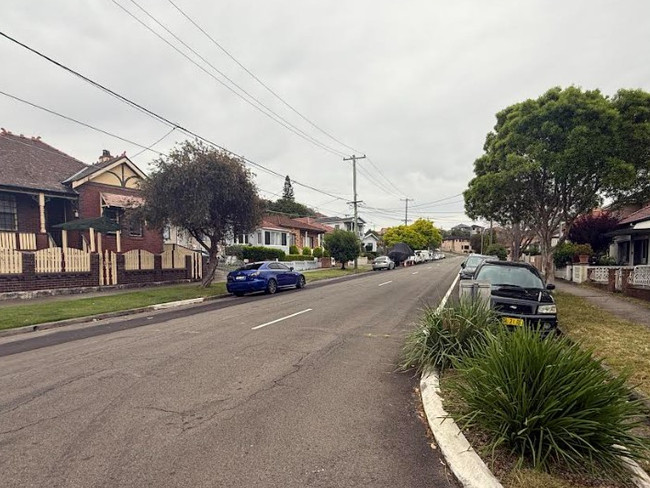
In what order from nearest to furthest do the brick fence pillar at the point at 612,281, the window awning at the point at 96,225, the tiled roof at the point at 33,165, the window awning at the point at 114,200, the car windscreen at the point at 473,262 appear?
1. the brick fence pillar at the point at 612,281
2. the window awning at the point at 96,225
3. the car windscreen at the point at 473,262
4. the tiled roof at the point at 33,165
5. the window awning at the point at 114,200

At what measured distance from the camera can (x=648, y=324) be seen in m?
9.38

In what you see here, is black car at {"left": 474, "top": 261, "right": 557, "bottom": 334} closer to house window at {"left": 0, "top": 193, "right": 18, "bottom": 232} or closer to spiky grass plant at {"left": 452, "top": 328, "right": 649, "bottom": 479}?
spiky grass plant at {"left": 452, "top": 328, "right": 649, "bottom": 479}

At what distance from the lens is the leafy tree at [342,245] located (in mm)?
35562

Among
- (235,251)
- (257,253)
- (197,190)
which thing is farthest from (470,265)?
(235,251)

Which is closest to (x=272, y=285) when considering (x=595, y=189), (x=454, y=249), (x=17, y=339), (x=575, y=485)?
(x=17, y=339)

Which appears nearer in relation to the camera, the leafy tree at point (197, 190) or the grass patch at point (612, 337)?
the grass patch at point (612, 337)

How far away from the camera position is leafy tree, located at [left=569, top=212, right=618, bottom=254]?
23312 millimetres

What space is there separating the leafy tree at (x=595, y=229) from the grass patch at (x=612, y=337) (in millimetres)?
13761

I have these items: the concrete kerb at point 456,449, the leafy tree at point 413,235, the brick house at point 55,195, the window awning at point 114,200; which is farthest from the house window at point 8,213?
the leafy tree at point 413,235

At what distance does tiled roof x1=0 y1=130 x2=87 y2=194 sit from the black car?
2115 cm

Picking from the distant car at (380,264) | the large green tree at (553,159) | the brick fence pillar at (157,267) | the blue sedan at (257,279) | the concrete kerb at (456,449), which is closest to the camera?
the concrete kerb at (456,449)

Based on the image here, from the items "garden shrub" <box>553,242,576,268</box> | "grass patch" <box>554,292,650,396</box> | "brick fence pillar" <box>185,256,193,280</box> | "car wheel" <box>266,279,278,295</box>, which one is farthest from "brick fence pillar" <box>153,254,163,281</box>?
"garden shrub" <box>553,242,576,268</box>

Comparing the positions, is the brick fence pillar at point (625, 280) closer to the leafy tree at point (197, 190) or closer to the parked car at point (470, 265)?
the parked car at point (470, 265)

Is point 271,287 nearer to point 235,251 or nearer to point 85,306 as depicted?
point 85,306
